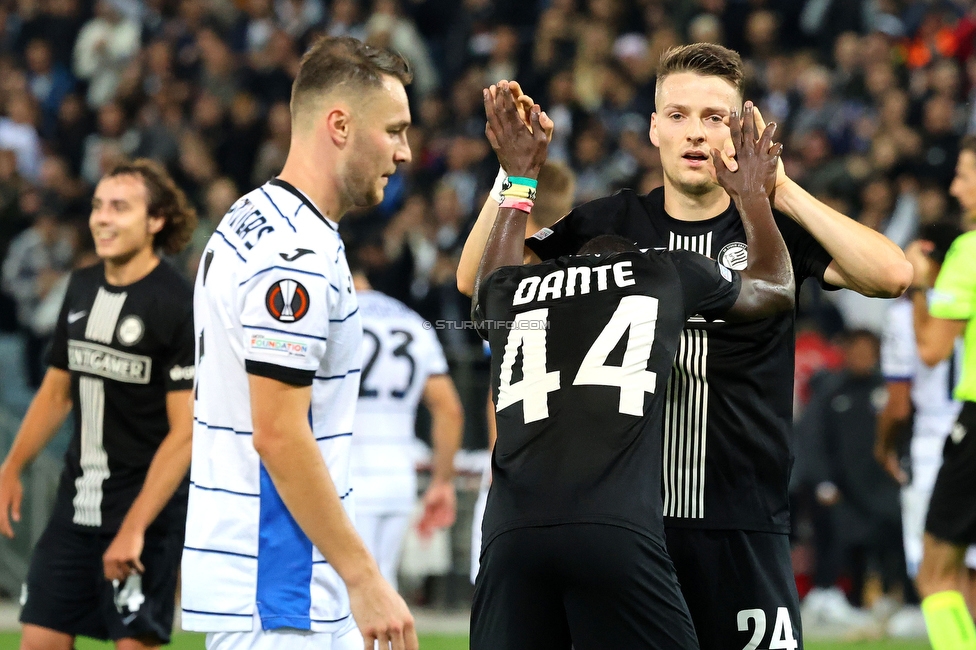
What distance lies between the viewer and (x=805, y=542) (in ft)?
35.8

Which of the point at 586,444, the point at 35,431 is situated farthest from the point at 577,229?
the point at 35,431

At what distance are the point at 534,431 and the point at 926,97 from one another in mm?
10587

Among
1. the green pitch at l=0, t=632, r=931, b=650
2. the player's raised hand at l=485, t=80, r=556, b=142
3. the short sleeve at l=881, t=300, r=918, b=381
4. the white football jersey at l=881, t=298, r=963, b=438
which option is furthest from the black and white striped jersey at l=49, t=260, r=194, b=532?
the white football jersey at l=881, t=298, r=963, b=438

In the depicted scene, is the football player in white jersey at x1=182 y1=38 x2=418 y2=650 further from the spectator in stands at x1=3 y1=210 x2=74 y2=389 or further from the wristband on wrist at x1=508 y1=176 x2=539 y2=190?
the spectator in stands at x1=3 y1=210 x2=74 y2=389

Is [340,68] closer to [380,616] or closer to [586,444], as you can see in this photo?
[586,444]

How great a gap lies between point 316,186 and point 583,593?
4.37 ft

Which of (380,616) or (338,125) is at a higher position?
(338,125)

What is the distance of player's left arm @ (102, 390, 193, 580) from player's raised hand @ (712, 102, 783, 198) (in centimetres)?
269

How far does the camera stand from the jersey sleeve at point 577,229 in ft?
15.0

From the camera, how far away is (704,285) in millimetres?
3738

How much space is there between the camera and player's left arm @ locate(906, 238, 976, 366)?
22.4 ft

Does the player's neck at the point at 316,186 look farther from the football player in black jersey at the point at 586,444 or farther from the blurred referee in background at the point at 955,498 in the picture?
the blurred referee in background at the point at 955,498

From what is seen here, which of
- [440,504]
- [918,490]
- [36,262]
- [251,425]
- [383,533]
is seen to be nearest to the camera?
[251,425]

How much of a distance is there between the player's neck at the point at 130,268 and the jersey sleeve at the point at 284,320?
2.90 meters
